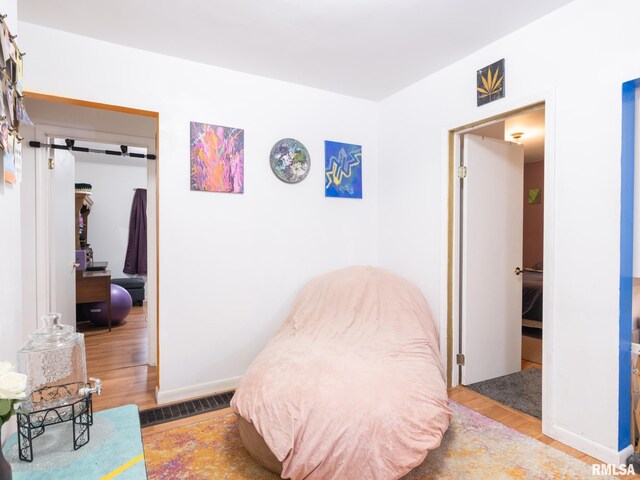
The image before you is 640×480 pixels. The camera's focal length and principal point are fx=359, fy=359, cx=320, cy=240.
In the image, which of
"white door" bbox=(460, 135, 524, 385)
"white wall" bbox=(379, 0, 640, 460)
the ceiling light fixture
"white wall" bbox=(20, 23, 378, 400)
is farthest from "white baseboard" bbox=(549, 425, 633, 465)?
the ceiling light fixture

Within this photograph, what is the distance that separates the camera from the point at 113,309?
15.2 ft

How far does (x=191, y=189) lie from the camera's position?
2.68m

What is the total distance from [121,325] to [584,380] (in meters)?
5.02

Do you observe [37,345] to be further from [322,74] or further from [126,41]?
[322,74]

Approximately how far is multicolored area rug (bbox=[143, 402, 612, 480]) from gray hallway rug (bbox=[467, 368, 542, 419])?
1.23ft

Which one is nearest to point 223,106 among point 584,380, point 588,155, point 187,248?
point 187,248

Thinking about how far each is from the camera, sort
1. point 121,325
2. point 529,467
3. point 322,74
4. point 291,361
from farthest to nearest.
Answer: point 121,325
point 322,74
point 291,361
point 529,467

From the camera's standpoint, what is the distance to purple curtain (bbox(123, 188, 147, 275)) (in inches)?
257

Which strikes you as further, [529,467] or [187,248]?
[187,248]

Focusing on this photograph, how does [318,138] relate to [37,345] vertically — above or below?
above

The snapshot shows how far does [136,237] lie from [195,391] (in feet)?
15.2

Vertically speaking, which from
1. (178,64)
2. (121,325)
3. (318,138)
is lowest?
(121,325)

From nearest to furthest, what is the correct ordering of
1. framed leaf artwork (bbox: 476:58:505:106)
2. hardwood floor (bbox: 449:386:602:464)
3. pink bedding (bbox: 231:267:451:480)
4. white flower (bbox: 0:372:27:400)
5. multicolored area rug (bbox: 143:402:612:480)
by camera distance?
white flower (bbox: 0:372:27:400)
pink bedding (bbox: 231:267:451:480)
multicolored area rug (bbox: 143:402:612:480)
hardwood floor (bbox: 449:386:602:464)
framed leaf artwork (bbox: 476:58:505:106)

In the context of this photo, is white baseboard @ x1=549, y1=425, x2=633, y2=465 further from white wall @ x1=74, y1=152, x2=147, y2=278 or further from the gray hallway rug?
white wall @ x1=74, y1=152, x2=147, y2=278
